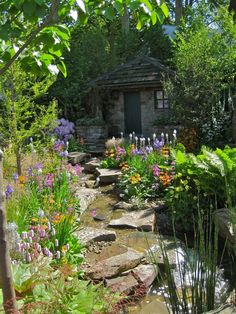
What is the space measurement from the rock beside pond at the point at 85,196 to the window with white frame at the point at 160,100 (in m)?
6.97

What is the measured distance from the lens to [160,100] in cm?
1429

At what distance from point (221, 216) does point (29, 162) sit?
4700 millimetres

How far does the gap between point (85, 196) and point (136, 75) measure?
7753 mm

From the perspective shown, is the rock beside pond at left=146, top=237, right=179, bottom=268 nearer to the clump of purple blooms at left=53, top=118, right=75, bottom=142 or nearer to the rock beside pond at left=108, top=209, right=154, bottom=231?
the rock beside pond at left=108, top=209, right=154, bottom=231

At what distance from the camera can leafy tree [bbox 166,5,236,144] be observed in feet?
36.5

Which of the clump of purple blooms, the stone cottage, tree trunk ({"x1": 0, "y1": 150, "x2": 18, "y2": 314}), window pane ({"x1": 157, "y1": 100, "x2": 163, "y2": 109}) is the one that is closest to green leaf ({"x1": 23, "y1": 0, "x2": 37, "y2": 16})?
tree trunk ({"x1": 0, "y1": 150, "x2": 18, "y2": 314})

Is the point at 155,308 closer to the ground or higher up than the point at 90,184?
closer to the ground

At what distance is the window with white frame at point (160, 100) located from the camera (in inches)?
558

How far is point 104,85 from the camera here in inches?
575

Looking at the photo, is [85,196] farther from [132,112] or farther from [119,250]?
[132,112]

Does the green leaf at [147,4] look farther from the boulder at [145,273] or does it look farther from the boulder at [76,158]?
the boulder at [76,158]

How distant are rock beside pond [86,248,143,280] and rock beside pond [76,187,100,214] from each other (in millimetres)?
2209

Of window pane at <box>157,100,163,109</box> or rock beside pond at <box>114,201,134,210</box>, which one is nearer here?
rock beside pond at <box>114,201,134,210</box>

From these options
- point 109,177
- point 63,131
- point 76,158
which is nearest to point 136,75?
point 63,131
